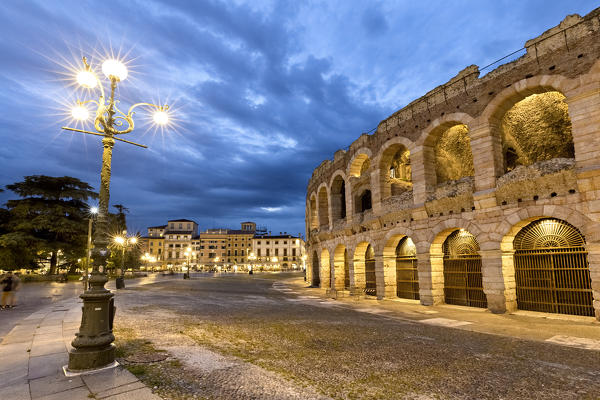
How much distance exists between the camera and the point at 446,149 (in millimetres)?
17469

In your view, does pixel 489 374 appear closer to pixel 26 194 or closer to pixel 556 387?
pixel 556 387

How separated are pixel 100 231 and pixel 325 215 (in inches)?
876

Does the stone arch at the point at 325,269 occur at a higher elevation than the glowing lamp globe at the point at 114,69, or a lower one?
lower

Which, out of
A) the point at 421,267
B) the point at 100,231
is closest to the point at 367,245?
the point at 421,267

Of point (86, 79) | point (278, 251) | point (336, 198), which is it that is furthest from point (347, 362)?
point (278, 251)

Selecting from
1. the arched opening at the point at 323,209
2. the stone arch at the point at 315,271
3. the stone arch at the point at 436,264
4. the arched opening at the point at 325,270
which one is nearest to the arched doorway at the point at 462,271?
the stone arch at the point at 436,264

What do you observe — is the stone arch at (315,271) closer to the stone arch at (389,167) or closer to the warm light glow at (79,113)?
the stone arch at (389,167)

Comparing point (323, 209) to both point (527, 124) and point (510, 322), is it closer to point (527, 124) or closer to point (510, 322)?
point (527, 124)

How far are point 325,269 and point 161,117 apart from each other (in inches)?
819

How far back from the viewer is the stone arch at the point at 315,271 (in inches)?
1129

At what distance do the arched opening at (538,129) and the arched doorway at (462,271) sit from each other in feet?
12.9

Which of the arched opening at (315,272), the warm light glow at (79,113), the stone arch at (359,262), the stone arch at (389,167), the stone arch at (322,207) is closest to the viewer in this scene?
the warm light glow at (79,113)

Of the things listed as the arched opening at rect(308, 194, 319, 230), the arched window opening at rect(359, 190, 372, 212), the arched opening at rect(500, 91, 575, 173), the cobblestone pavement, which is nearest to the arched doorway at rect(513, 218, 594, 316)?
the arched opening at rect(500, 91, 575, 173)

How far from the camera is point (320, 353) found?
6.60 m
